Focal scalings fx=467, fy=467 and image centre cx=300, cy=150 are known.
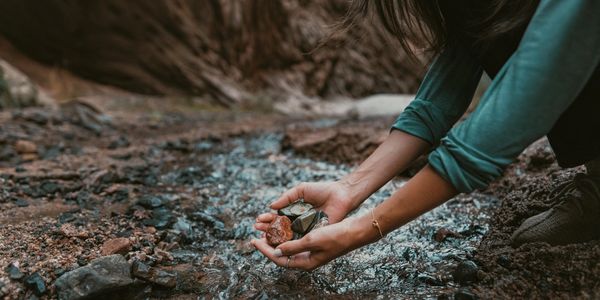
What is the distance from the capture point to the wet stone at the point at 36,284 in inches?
58.8

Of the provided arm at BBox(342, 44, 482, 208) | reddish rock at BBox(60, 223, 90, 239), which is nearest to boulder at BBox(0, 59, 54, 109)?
reddish rock at BBox(60, 223, 90, 239)

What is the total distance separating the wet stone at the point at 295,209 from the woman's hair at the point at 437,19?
2.32 feet

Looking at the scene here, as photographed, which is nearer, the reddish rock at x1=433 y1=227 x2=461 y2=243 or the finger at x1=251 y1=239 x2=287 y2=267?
the finger at x1=251 y1=239 x2=287 y2=267

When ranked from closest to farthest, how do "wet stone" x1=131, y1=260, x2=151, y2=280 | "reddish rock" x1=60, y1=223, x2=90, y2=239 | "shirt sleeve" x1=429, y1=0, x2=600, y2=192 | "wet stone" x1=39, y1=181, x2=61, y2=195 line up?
"shirt sleeve" x1=429, y1=0, x2=600, y2=192, "wet stone" x1=131, y1=260, x2=151, y2=280, "reddish rock" x1=60, y1=223, x2=90, y2=239, "wet stone" x1=39, y1=181, x2=61, y2=195

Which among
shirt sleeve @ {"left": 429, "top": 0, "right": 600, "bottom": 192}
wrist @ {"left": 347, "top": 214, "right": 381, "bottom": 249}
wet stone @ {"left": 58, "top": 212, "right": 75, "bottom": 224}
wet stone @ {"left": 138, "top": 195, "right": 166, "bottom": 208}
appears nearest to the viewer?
shirt sleeve @ {"left": 429, "top": 0, "right": 600, "bottom": 192}

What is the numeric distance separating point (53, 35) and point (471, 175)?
7104mm

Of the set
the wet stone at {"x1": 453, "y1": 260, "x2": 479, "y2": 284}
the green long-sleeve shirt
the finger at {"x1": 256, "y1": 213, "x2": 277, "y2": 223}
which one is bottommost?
the wet stone at {"x1": 453, "y1": 260, "x2": 479, "y2": 284}

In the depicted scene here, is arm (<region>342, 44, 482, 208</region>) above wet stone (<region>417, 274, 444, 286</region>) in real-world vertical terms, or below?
above

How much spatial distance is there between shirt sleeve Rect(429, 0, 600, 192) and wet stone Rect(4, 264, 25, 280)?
1371mm

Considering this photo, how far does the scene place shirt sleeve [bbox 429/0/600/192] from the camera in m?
1.10

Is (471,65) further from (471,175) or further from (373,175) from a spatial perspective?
(471,175)

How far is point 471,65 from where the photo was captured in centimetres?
173

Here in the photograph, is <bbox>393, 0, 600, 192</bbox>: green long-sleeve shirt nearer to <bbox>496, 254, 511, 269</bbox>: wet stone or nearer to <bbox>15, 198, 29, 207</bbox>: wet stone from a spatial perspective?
<bbox>496, 254, 511, 269</bbox>: wet stone

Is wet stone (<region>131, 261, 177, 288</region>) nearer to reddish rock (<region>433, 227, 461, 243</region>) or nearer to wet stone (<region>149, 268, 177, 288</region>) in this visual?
wet stone (<region>149, 268, 177, 288</region>)
